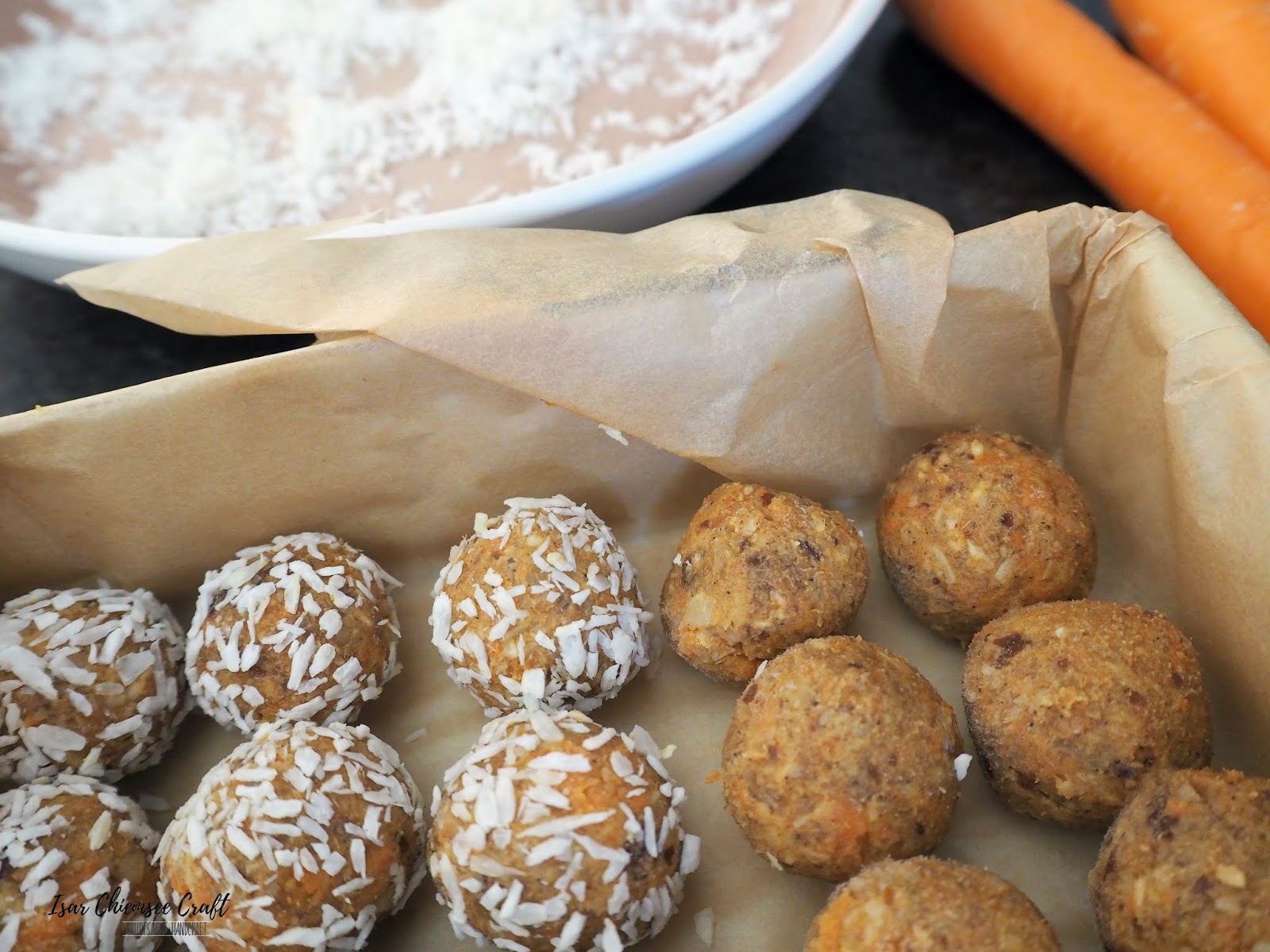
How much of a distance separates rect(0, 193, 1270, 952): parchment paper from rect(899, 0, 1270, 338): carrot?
343 mm

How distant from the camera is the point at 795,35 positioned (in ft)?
4.96

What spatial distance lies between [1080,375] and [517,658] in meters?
0.66

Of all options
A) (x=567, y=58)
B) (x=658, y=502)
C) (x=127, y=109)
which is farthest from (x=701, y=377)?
(x=127, y=109)

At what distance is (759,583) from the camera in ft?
3.25

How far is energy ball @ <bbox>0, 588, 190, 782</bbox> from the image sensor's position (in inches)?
37.5

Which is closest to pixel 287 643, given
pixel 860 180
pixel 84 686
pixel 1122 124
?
pixel 84 686

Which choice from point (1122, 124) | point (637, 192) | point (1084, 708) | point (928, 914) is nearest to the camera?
point (928, 914)

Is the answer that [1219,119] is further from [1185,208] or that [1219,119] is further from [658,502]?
[658,502]

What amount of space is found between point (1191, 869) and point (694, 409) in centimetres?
57

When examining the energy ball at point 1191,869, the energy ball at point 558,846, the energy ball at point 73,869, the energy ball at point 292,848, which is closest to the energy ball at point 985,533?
the energy ball at point 1191,869

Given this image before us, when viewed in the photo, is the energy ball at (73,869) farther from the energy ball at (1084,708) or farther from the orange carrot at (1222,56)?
the orange carrot at (1222,56)

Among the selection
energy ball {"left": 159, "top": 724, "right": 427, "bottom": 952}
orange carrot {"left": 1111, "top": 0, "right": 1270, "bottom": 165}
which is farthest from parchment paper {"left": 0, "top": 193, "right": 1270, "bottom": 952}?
orange carrot {"left": 1111, "top": 0, "right": 1270, "bottom": 165}

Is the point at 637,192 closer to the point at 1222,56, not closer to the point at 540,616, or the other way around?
the point at 540,616

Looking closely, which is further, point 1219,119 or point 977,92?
point 977,92
